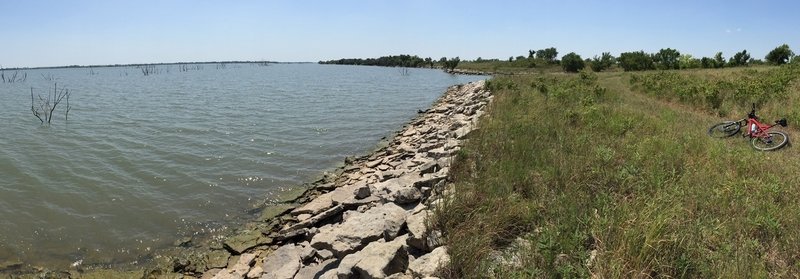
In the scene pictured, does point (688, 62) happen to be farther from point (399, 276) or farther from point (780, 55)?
point (399, 276)

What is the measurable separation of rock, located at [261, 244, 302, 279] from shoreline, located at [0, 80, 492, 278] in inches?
0.9

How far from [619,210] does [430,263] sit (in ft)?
8.20

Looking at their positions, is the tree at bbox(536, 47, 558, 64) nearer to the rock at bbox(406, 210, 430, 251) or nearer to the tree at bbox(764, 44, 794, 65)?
the tree at bbox(764, 44, 794, 65)

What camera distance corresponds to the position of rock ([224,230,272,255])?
8562mm

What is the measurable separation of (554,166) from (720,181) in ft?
8.95

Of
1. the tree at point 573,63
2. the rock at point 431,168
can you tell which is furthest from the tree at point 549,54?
the rock at point 431,168

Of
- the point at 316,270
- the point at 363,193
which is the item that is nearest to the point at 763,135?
the point at 363,193

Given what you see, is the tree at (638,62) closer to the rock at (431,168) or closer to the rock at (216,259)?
the rock at (431,168)

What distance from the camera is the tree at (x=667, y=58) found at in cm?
6579

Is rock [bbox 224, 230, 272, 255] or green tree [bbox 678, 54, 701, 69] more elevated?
green tree [bbox 678, 54, 701, 69]

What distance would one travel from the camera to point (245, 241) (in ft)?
29.2

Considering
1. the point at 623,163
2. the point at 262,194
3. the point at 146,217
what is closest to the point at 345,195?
the point at 262,194

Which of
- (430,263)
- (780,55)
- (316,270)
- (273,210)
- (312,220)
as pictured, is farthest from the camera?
(780,55)

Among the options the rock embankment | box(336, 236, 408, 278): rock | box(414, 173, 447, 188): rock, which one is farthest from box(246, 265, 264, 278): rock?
box(414, 173, 447, 188): rock
